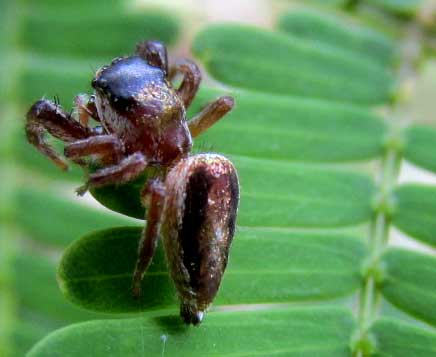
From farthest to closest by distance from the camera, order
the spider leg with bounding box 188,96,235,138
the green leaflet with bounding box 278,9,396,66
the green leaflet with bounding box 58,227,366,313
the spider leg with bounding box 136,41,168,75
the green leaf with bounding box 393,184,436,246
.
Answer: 1. the green leaflet with bounding box 278,9,396,66
2. the spider leg with bounding box 136,41,168,75
3. the spider leg with bounding box 188,96,235,138
4. the green leaf with bounding box 393,184,436,246
5. the green leaflet with bounding box 58,227,366,313

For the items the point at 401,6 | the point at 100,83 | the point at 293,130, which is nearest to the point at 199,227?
the point at 293,130

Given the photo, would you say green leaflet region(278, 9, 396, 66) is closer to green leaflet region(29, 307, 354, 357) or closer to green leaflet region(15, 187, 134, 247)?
green leaflet region(15, 187, 134, 247)

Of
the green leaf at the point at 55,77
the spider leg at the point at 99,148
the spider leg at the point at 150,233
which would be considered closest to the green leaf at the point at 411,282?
the spider leg at the point at 150,233

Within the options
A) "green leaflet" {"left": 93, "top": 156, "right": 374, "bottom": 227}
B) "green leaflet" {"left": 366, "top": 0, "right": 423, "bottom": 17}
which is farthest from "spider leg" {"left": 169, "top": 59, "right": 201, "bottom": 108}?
"green leaflet" {"left": 366, "top": 0, "right": 423, "bottom": 17}

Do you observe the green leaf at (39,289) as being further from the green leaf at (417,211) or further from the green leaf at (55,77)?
the green leaf at (417,211)

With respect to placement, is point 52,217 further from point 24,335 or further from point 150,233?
point 150,233
